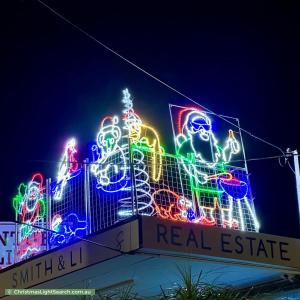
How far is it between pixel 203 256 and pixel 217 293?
2.96 m

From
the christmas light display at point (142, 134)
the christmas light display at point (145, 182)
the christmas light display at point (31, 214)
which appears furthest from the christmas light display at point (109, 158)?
the christmas light display at point (31, 214)

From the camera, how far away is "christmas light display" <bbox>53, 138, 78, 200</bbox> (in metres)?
12.7

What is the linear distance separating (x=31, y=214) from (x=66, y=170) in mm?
1533

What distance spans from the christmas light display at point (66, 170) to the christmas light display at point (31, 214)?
49 cm

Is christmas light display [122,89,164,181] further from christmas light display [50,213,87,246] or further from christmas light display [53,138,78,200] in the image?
christmas light display [50,213,87,246]

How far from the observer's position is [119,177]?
11.5 m

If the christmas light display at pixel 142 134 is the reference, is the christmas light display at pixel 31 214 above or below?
below

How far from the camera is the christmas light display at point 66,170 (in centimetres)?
1272

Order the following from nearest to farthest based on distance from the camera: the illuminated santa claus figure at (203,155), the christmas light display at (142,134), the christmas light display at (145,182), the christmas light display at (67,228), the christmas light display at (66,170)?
the christmas light display at (145,182) < the christmas light display at (142,134) < the christmas light display at (67,228) < the illuminated santa claus figure at (203,155) < the christmas light display at (66,170)

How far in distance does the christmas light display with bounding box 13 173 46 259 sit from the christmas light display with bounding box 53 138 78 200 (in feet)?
1.61

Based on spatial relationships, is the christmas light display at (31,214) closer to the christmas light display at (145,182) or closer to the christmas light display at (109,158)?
the christmas light display at (145,182)

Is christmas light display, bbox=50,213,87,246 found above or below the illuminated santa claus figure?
below

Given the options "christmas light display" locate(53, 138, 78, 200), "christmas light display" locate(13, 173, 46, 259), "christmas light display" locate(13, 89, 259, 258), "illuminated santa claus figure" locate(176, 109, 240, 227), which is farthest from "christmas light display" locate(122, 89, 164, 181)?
"christmas light display" locate(13, 173, 46, 259)

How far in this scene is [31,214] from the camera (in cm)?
1373
